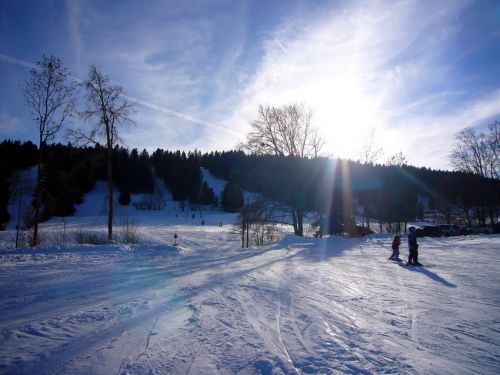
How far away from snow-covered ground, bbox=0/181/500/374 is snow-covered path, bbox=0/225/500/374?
2cm

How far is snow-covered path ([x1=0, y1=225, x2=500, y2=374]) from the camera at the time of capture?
4.03 meters

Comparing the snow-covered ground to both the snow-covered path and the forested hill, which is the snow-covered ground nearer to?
the snow-covered path

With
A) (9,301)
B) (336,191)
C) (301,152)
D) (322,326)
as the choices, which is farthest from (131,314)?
(336,191)

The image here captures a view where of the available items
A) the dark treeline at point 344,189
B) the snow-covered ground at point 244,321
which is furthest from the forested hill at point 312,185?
the snow-covered ground at point 244,321

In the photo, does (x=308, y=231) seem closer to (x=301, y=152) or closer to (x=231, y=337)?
(x=301, y=152)

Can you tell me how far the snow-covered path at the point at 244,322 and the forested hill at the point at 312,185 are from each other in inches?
524

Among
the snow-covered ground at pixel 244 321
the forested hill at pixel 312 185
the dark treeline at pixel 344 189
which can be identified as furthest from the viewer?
the dark treeline at pixel 344 189

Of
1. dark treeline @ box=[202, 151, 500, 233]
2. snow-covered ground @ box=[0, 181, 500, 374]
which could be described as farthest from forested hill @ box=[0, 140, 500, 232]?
snow-covered ground @ box=[0, 181, 500, 374]

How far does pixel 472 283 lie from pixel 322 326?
19.4 ft

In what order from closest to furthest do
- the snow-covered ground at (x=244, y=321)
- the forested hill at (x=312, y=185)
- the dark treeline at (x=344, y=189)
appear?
the snow-covered ground at (x=244, y=321), the forested hill at (x=312, y=185), the dark treeline at (x=344, y=189)

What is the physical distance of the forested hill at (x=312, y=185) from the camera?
99.3 ft

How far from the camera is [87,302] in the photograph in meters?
6.56

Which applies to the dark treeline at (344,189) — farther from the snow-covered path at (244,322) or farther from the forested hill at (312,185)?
the snow-covered path at (244,322)

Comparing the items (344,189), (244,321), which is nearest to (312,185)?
(344,189)
